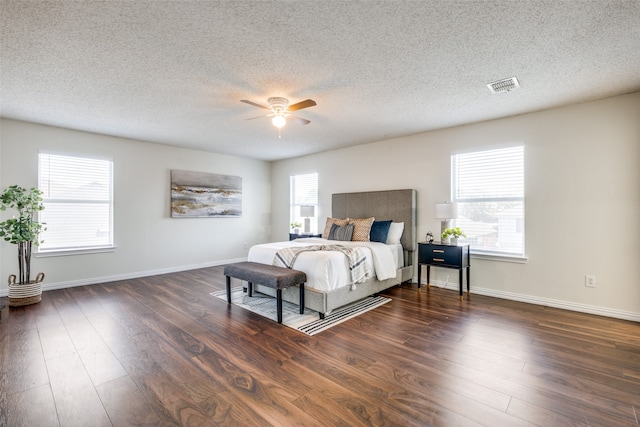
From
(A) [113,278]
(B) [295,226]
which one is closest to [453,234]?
(B) [295,226]

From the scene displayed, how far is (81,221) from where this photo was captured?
15.9 ft

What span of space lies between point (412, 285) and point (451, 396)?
9.87 feet

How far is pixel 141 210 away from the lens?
546 centimetres

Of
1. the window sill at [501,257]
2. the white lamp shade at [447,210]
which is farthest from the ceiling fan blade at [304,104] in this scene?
the window sill at [501,257]

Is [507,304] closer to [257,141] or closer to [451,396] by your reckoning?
[451,396]

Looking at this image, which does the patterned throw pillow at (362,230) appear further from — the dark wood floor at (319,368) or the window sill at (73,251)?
the window sill at (73,251)

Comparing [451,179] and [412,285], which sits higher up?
[451,179]

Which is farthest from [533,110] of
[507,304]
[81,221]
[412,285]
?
[81,221]

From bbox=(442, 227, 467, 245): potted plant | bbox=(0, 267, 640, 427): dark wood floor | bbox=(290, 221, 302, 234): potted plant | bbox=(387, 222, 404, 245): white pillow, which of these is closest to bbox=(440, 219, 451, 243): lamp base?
bbox=(442, 227, 467, 245): potted plant

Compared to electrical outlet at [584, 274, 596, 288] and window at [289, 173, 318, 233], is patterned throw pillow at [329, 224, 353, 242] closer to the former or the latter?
window at [289, 173, 318, 233]

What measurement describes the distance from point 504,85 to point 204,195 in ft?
18.1

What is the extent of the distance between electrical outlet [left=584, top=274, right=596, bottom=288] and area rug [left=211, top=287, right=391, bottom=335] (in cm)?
234

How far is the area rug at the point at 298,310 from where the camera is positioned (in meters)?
3.14

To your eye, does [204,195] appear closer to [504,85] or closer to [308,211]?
[308,211]
